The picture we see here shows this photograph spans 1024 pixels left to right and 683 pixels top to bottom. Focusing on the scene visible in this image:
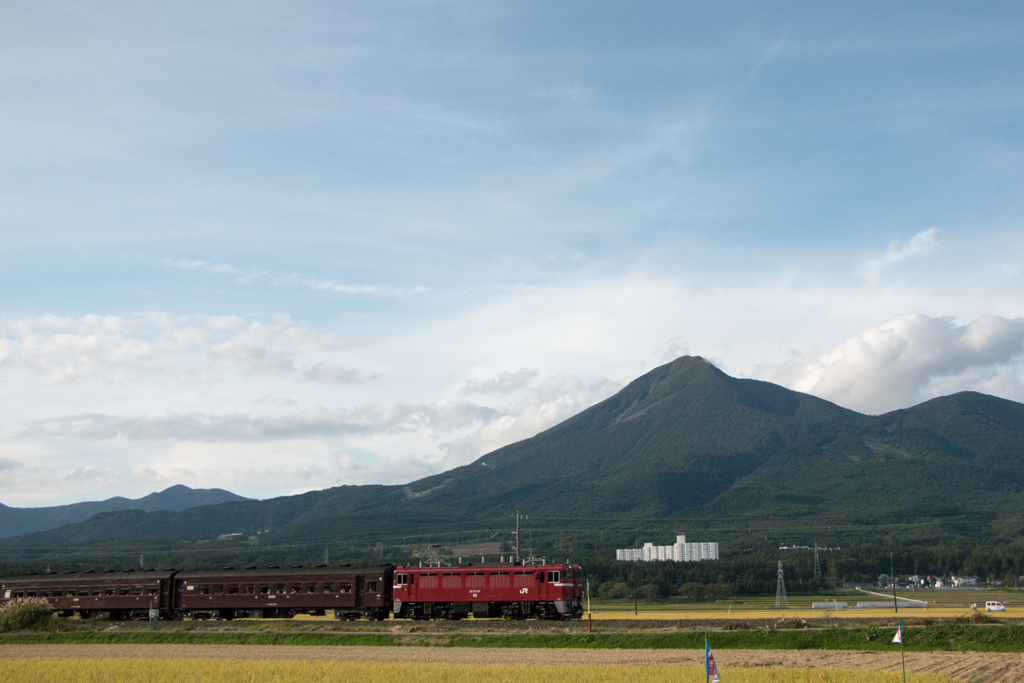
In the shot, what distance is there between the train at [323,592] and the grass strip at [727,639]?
5.92 m

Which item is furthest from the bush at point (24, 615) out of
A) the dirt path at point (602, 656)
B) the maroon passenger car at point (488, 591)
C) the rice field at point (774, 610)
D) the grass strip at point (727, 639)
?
the rice field at point (774, 610)

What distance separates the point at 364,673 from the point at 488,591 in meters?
18.7

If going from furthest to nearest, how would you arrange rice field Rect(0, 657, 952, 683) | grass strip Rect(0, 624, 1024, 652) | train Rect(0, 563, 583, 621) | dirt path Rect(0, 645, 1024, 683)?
train Rect(0, 563, 583, 621) → grass strip Rect(0, 624, 1024, 652) → dirt path Rect(0, 645, 1024, 683) → rice field Rect(0, 657, 952, 683)

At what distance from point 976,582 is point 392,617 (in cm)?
14724

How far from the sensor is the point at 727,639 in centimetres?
4703

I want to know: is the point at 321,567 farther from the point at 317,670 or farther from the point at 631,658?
the point at 631,658

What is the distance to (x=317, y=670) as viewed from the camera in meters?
40.4

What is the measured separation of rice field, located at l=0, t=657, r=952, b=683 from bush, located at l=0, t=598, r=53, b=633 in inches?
789

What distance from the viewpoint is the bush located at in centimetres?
6222

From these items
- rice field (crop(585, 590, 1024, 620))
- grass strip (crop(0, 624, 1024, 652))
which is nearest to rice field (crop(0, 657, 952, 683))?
grass strip (crop(0, 624, 1024, 652))

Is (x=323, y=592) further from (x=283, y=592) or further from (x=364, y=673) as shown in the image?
(x=364, y=673)

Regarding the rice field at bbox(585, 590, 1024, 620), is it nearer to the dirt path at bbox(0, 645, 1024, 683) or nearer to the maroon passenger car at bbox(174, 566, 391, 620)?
the maroon passenger car at bbox(174, 566, 391, 620)

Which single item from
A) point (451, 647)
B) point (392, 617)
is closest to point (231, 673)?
point (451, 647)

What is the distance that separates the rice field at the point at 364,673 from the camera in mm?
35625
